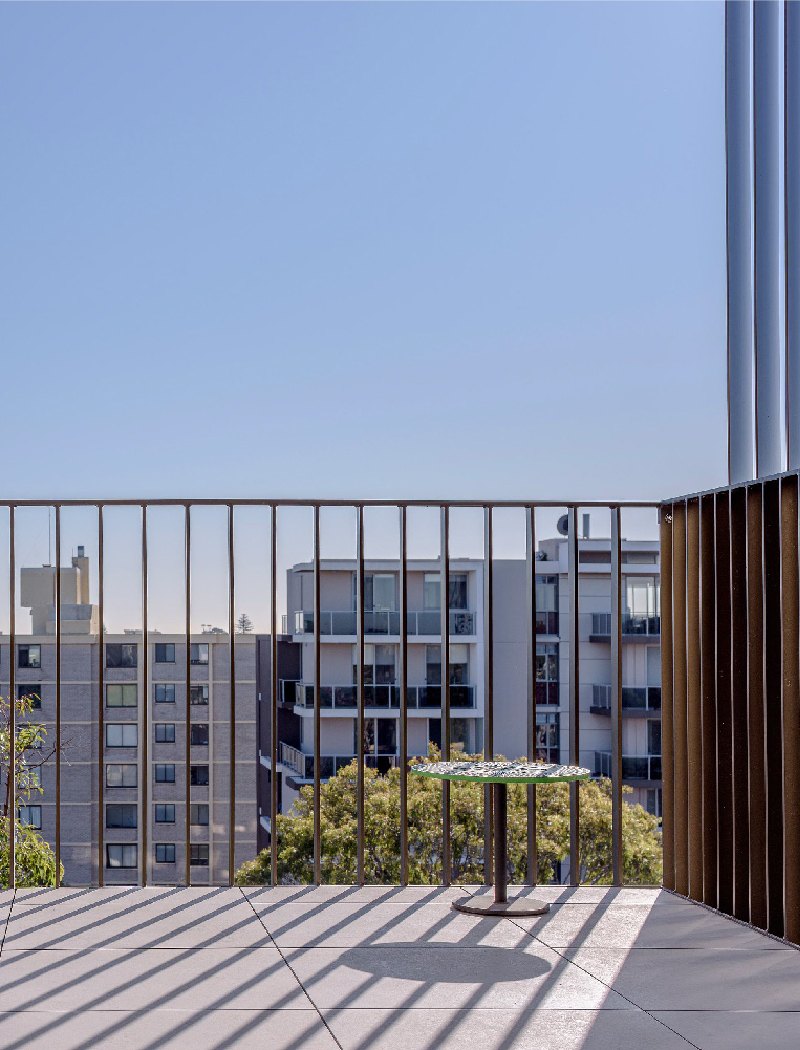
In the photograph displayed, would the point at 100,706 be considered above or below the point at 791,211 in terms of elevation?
below

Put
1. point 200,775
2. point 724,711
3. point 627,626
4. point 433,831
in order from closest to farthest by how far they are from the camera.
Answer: point 724,711 < point 433,831 < point 627,626 < point 200,775

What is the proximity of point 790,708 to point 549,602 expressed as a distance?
30.1m

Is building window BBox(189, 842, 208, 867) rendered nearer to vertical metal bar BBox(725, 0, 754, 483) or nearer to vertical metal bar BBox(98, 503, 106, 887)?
vertical metal bar BBox(98, 503, 106, 887)

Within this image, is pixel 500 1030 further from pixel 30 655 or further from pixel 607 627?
pixel 30 655

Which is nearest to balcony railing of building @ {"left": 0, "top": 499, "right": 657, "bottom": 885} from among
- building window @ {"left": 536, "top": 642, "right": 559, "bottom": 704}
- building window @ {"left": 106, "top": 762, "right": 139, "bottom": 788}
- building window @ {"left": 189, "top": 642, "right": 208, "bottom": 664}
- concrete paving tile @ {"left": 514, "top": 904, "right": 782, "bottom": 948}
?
concrete paving tile @ {"left": 514, "top": 904, "right": 782, "bottom": 948}

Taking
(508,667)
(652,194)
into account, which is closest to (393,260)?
(652,194)

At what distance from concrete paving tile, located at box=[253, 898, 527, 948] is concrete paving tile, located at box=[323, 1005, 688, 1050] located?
0.56 metres

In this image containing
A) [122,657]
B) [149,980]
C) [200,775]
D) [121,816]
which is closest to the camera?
[149,980]

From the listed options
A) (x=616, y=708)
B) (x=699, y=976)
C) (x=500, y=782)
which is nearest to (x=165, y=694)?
(x=616, y=708)

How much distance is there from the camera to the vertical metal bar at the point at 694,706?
3549 mm

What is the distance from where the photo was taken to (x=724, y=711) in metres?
3.40

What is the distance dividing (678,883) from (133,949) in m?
1.72

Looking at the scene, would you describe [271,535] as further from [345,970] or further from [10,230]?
[10,230]

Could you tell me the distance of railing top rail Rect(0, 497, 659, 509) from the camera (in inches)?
144
